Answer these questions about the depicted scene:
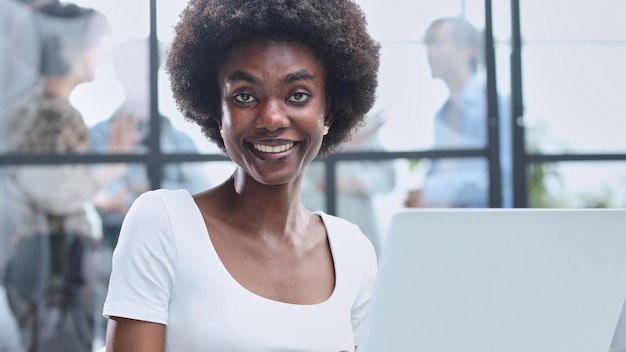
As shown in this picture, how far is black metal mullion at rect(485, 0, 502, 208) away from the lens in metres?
3.36

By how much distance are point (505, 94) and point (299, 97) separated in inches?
88.7

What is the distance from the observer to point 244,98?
50.3 inches

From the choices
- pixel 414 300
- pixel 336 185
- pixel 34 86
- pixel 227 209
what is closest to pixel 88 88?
pixel 34 86

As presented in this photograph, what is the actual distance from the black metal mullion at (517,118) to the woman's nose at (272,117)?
2.28 metres


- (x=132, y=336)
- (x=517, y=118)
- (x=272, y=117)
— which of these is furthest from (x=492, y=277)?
(x=517, y=118)

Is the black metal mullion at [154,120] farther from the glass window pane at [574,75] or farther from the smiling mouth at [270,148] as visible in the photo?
the smiling mouth at [270,148]

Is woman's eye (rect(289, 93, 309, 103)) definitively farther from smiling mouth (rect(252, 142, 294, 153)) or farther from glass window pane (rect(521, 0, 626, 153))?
glass window pane (rect(521, 0, 626, 153))

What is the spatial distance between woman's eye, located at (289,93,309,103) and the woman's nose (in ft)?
0.11

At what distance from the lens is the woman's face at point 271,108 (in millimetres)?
1260

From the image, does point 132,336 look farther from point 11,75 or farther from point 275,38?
point 11,75

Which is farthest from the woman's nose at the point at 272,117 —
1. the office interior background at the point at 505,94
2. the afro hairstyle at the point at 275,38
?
the office interior background at the point at 505,94

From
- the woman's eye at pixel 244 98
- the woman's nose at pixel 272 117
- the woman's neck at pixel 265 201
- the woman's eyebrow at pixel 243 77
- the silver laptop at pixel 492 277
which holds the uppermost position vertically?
the woman's eyebrow at pixel 243 77

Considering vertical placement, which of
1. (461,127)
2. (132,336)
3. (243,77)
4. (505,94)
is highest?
(505,94)

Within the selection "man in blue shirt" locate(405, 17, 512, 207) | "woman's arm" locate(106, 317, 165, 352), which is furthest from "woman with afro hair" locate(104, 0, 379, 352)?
"man in blue shirt" locate(405, 17, 512, 207)
